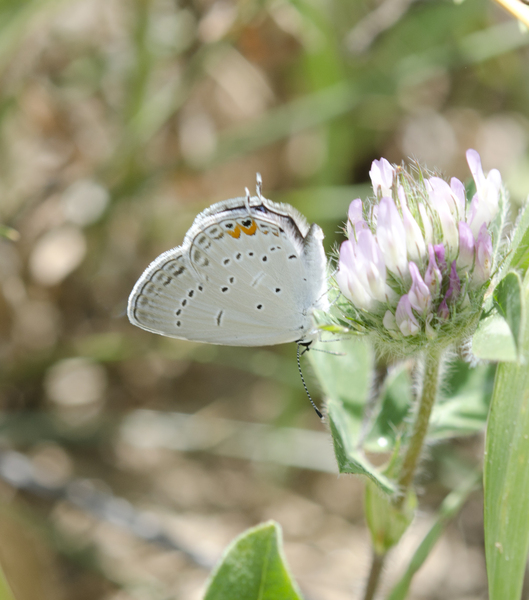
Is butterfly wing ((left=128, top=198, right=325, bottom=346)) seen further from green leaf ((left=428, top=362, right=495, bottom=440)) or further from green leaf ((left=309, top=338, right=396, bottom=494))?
green leaf ((left=428, top=362, right=495, bottom=440))

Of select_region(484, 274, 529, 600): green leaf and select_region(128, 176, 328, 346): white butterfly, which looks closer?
select_region(484, 274, 529, 600): green leaf

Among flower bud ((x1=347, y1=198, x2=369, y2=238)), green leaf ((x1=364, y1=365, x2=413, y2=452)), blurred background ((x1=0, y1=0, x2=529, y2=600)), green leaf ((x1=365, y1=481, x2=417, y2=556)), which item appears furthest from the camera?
blurred background ((x1=0, y1=0, x2=529, y2=600))

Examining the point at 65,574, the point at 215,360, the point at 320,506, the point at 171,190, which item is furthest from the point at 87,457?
the point at 171,190

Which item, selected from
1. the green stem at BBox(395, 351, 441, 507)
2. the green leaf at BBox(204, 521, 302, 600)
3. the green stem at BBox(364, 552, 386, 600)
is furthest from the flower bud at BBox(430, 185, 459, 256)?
the green stem at BBox(364, 552, 386, 600)

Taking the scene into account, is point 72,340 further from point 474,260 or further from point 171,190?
point 474,260

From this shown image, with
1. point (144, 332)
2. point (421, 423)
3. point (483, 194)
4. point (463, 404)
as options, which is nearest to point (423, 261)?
point (483, 194)

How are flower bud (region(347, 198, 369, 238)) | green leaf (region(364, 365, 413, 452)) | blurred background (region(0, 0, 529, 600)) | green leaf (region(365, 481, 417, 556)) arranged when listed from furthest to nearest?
blurred background (region(0, 0, 529, 600)), green leaf (region(364, 365, 413, 452)), green leaf (region(365, 481, 417, 556)), flower bud (region(347, 198, 369, 238))

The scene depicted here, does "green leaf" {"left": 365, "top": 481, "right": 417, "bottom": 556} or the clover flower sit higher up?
the clover flower

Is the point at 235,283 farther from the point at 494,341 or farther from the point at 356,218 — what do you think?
the point at 494,341
